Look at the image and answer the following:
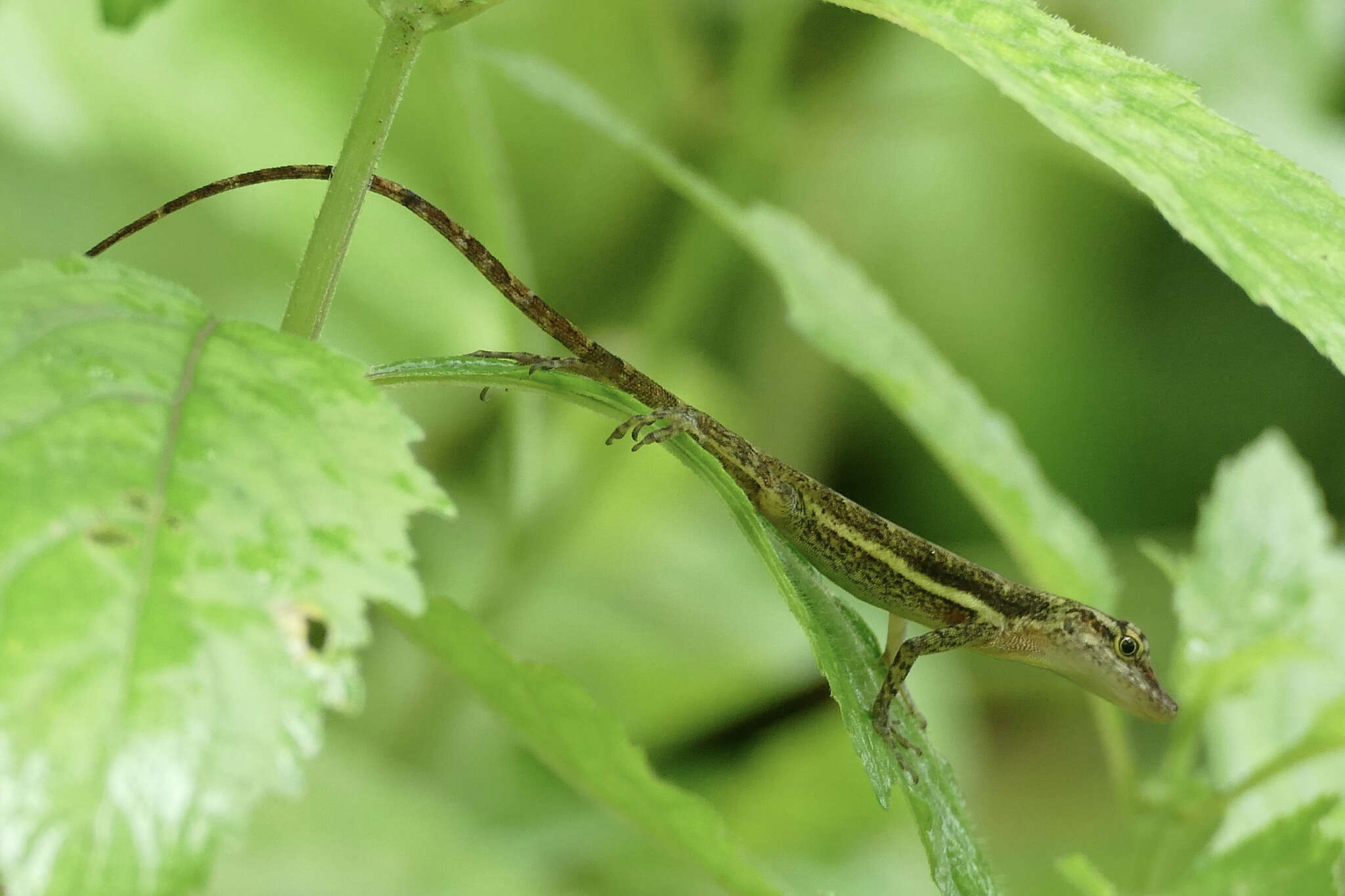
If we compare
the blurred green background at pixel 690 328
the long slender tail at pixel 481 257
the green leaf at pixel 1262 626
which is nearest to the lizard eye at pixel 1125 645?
the green leaf at pixel 1262 626

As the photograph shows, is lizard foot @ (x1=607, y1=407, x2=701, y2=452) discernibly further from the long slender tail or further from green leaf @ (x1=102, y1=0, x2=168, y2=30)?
green leaf @ (x1=102, y1=0, x2=168, y2=30)

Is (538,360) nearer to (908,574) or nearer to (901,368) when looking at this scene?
(901,368)

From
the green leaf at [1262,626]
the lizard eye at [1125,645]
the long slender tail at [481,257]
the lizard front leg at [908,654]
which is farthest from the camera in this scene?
the lizard eye at [1125,645]

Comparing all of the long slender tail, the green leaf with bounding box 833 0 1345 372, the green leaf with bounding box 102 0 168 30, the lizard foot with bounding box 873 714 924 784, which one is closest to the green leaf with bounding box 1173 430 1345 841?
the lizard foot with bounding box 873 714 924 784

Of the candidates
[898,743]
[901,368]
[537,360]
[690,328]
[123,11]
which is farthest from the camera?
[690,328]

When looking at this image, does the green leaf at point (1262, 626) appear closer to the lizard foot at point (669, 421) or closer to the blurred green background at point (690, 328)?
the blurred green background at point (690, 328)

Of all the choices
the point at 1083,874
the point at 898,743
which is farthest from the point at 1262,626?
the point at 898,743
